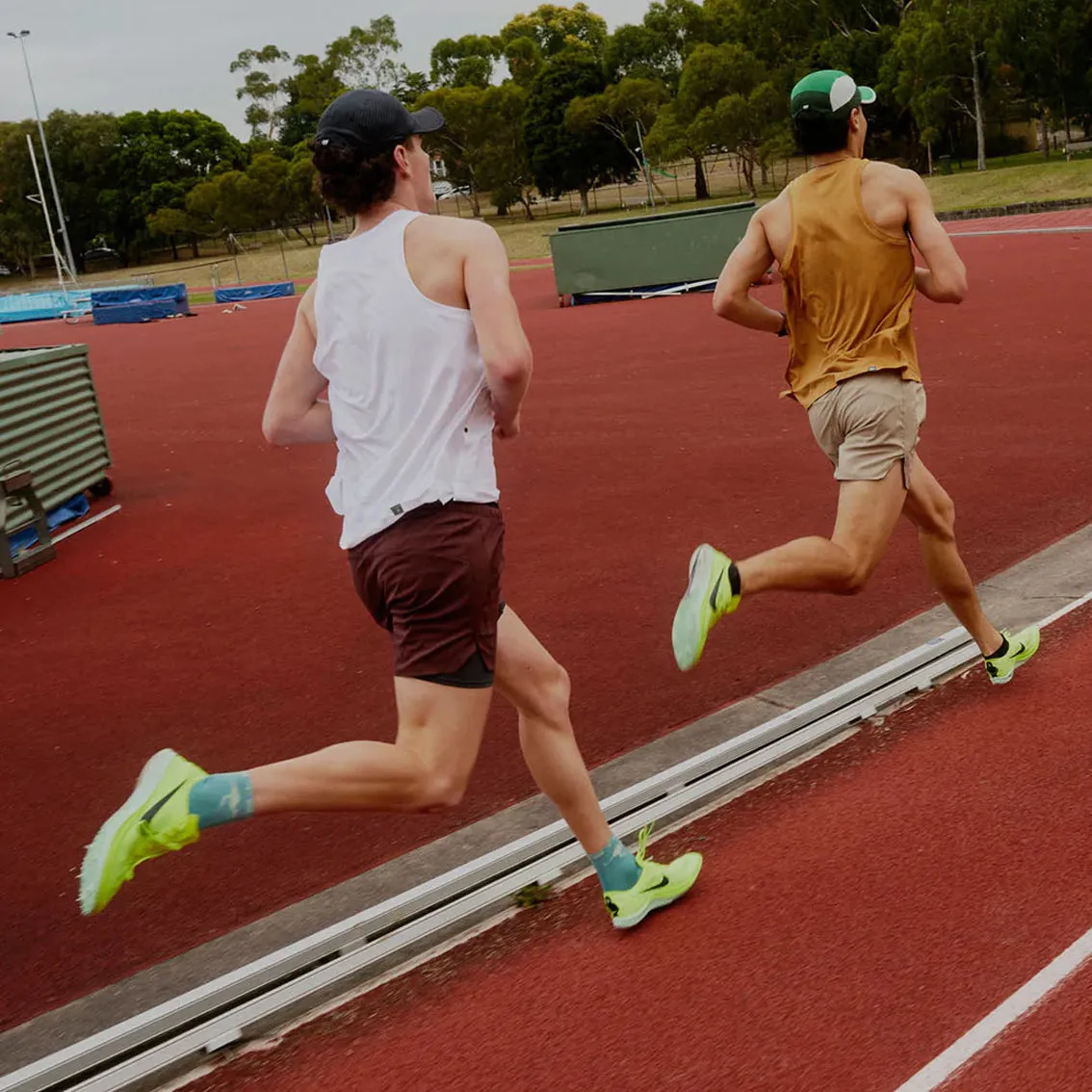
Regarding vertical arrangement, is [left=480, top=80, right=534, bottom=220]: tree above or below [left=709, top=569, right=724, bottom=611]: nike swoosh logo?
above

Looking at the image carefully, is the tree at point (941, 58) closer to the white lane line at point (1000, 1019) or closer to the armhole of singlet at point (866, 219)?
the armhole of singlet at point (866, 219)

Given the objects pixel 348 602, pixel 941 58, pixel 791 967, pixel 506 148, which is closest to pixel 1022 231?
pixel 941 58

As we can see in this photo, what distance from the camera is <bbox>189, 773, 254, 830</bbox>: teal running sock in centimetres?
279

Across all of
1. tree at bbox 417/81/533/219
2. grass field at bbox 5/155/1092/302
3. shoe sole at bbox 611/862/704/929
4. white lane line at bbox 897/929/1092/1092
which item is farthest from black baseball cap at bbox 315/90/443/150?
tree at bbox 417/81/533/219

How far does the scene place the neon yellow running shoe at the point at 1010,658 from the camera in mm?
4594

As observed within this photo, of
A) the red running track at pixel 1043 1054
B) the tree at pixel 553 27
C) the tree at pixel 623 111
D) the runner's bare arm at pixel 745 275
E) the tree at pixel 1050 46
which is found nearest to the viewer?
the red running track at pixel 1043 1054

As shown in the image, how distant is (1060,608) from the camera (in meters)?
5.34

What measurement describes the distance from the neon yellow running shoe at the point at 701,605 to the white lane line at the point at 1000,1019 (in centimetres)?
116

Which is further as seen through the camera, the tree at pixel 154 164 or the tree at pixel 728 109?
the tree at pixel 154 164

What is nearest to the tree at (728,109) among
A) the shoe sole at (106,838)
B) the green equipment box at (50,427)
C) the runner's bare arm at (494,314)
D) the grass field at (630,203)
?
the grass field at (630,203)

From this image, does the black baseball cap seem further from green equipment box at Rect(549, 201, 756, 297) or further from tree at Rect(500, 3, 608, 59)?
tree at Rect(500, 3, 608, 59)

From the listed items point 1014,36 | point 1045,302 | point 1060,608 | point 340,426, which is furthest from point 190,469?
point 1014,36

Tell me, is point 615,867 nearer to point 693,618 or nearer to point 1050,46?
point 693,618

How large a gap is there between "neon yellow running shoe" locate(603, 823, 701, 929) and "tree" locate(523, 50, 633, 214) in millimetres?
63552
